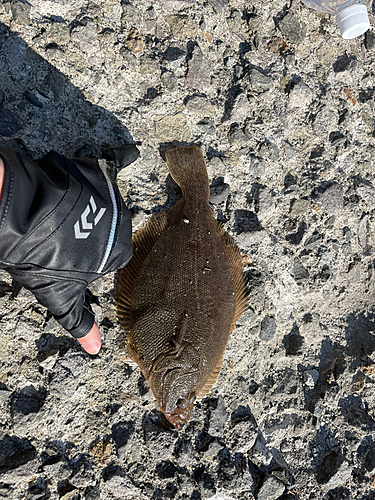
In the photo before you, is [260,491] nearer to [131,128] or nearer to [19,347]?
[19,347]

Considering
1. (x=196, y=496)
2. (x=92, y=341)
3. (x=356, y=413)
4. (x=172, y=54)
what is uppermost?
(x=172, y=54)

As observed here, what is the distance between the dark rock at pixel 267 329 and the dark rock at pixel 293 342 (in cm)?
16

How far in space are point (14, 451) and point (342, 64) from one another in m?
4.29

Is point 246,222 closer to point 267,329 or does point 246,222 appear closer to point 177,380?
point 267,329

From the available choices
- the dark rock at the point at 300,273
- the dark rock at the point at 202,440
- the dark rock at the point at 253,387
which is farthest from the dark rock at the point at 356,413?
the dark rock at the point at 202,440

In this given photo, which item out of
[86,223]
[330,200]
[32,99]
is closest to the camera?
[86,223]

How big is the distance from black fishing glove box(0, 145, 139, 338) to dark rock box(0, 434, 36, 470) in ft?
2.97

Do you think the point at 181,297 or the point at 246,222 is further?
the point at 246,222

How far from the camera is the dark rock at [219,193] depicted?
3.02 metres

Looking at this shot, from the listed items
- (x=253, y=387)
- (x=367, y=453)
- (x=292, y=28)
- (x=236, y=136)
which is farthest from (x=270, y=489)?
(x=292, y=28)

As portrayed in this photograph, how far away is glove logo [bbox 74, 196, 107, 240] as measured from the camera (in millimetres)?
2141

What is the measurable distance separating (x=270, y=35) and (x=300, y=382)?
315 centimetres

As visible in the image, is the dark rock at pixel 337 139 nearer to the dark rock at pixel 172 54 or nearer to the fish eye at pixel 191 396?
the dark rock at pixel 172 54

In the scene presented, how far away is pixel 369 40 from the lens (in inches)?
136
